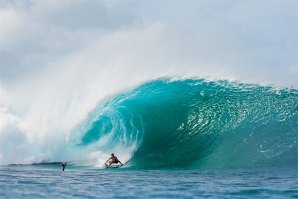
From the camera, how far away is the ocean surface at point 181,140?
11492mm

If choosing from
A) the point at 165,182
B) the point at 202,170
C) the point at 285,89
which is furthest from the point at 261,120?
the point at 165,182

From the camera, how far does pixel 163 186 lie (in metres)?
9.51

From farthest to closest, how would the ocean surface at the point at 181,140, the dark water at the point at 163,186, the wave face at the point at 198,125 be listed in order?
the wave face at the point at 198,125 → the ocean surface at the point at 181,140 → the dark water at the point at 163,186

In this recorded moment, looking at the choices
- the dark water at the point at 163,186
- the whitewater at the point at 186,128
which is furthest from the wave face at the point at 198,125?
the dark water at the point at 163,186

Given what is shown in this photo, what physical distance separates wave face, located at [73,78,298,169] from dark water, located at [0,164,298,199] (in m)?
3.11

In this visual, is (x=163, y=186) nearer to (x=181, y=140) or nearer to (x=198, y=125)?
(x=181, y=140)

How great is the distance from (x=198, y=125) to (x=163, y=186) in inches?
333

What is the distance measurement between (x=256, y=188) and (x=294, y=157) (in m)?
6.12

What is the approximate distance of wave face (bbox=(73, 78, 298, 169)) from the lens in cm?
1542

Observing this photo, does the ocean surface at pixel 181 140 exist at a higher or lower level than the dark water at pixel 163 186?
higher

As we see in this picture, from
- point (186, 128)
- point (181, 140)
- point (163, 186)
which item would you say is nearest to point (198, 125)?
point (186, 128)

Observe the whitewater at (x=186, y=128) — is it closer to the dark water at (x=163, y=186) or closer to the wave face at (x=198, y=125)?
the wave face at (x=198, y=125)

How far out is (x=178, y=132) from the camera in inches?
693

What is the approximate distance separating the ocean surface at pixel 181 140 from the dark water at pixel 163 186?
5cm
